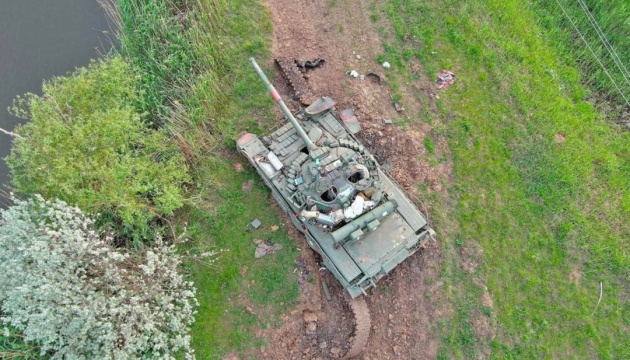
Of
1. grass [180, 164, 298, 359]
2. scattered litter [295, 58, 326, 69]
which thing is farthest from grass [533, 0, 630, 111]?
grass [180, 164, 298, 359]

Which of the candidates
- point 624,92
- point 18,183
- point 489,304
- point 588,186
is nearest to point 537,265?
point 489,304

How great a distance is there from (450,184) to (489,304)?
322 centimetres

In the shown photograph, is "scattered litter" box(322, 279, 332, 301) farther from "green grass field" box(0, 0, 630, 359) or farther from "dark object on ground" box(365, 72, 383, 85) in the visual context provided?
"dark object on ground" box(365, 72, 383, 85)

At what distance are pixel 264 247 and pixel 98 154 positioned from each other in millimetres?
4549

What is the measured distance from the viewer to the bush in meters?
11.0

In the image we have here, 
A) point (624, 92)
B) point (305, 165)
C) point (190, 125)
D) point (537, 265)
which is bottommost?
point (537, 265)

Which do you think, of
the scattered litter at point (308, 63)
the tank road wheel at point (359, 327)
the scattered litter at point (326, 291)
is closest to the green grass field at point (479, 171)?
the scattered litter at point (326, 291)

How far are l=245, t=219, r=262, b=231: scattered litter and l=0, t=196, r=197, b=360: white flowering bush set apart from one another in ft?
8.11

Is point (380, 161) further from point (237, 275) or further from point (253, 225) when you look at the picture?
point (237, 275)

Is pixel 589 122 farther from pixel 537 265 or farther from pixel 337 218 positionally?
pixel 337 218

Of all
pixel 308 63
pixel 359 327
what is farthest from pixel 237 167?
pixel 359 327

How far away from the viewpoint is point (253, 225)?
12.9 meters

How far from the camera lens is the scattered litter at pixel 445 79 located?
571 inches

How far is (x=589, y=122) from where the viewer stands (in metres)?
14.2
